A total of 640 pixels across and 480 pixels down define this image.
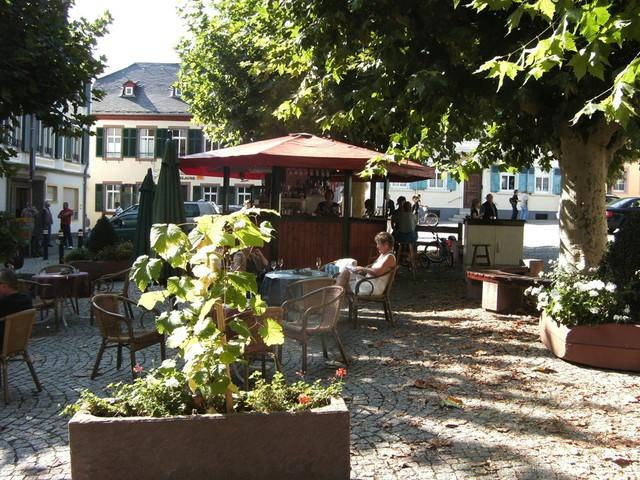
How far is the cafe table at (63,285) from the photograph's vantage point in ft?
31.6

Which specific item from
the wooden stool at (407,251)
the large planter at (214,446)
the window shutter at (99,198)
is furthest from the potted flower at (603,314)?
the window shutter at (99,198)

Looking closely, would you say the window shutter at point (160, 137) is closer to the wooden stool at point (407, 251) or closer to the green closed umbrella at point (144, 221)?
the wooden stool at point (407, 251)

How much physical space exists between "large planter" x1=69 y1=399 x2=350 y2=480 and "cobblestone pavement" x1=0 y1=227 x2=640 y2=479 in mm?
581

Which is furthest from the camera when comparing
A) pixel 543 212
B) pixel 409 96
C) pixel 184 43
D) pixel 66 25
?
pixel 543 212

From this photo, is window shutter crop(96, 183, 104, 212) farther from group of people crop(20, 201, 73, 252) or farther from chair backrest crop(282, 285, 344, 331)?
chair backrest crop(282, 285, 344, 331)

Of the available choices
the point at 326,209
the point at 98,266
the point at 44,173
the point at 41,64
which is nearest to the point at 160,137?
the point at 44,173

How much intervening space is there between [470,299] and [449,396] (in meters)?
6.31

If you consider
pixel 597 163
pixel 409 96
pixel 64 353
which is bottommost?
pixel 64 353

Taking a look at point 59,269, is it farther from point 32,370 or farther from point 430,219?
point 430,219

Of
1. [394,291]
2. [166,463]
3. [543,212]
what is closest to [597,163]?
[394,291]

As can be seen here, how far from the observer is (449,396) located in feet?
20.2

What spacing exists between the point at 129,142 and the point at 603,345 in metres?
44.8

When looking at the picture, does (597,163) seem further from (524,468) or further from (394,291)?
(524,468)

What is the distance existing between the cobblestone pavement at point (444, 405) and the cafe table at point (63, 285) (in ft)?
1.61
